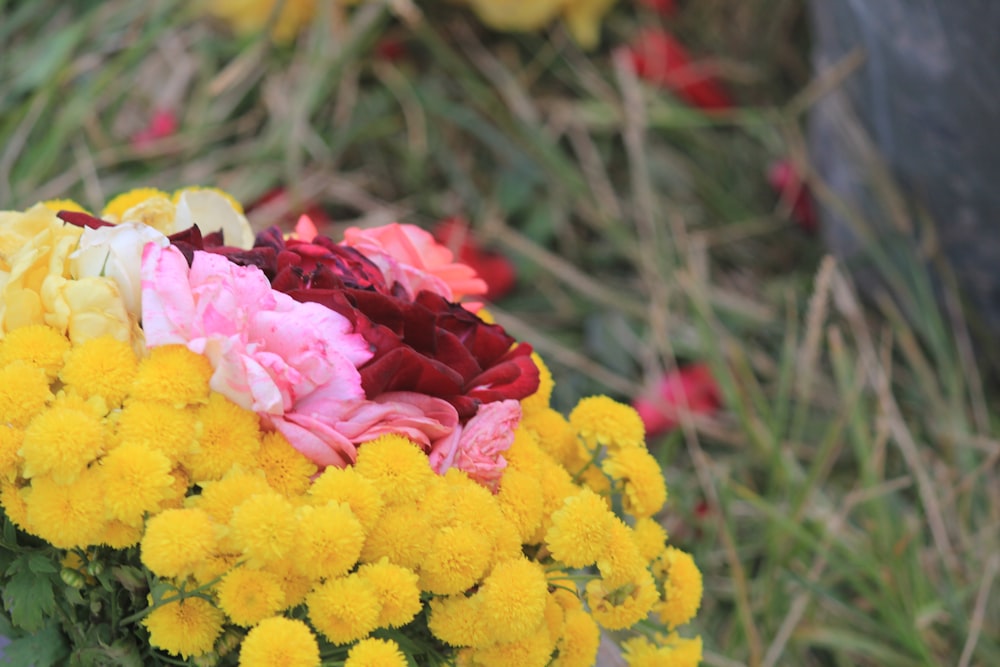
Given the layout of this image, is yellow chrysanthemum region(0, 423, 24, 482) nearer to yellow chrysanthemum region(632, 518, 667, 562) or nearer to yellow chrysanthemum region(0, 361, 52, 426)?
yellow chrysanthemum region(0, 361, 52, 426)

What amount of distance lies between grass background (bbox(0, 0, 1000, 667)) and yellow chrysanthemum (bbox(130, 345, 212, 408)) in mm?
629

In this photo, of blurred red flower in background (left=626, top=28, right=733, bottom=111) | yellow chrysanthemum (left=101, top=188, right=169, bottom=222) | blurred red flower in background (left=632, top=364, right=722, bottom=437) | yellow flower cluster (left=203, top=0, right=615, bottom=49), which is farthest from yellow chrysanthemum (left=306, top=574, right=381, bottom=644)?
blurred red flower in background (left=626, top=28, right=733, bottom=111)

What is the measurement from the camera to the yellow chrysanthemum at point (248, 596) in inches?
18.2

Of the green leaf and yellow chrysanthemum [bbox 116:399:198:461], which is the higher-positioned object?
yellow chrysanthemum [bbox 116:399:198:461]

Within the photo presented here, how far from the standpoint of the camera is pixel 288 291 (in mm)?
554

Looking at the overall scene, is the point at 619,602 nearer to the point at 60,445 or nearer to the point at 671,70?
the point at 60,445

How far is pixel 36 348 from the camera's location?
505 millimetres

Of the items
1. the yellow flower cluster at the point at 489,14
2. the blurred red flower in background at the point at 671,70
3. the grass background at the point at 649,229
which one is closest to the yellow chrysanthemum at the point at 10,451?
the grass background at the point at 649,229

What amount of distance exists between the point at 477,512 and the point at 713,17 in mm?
1413

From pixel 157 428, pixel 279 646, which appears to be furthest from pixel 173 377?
pixel 279 646

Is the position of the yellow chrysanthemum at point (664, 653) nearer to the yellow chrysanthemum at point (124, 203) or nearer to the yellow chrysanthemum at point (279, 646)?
the yellow chrysanthemum at point (279, 646)

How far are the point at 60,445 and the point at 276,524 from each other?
105 mm

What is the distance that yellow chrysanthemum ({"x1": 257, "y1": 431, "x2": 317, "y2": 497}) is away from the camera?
51 centimetres

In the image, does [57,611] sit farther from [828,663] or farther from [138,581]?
[828,663]
